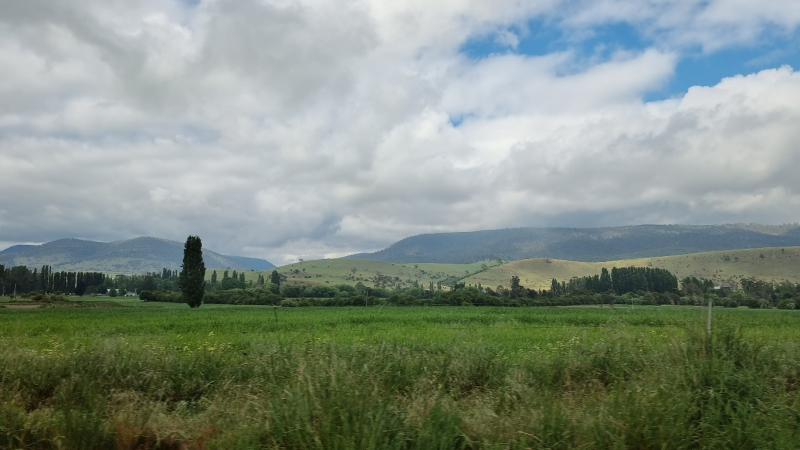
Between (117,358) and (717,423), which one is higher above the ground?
(117,358)

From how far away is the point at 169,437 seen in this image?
7.04 metres

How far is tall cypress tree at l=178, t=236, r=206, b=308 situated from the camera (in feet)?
219

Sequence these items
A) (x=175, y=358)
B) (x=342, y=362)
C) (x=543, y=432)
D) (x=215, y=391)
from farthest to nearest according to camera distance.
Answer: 1. (x=175, y=358)
2. (x=215, y=391)
3. (x=342, y=362)
4. (x=543, y=432)

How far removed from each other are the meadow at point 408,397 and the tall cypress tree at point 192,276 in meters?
59.5

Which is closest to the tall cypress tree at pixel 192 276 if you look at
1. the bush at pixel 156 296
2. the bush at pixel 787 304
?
Answer: the bush at pixel 156 296

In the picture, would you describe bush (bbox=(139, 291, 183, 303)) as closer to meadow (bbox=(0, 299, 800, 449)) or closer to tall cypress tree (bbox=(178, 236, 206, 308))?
tall cypress tree (bbox=(178, 236, 206, 308))

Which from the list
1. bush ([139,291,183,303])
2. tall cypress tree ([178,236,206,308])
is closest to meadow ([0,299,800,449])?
tall cypress tree ([178,236,206,308])

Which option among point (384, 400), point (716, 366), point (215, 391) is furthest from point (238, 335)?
point (716, 366)

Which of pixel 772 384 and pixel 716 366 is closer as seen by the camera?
pixel 716 366

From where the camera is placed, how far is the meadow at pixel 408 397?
659 cm

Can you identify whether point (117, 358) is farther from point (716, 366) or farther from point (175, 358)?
point (716, 366)

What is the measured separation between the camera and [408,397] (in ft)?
29.2

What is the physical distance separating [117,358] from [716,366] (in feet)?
37.9

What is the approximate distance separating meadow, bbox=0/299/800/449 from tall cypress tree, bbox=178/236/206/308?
59543 millimetres
